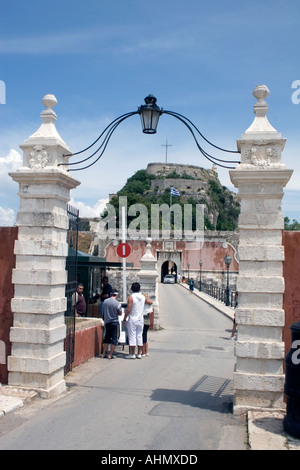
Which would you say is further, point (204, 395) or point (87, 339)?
point (87, 339)

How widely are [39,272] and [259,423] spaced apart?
11.6 ft

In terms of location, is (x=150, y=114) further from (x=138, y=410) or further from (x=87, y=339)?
(x=87, y=339)

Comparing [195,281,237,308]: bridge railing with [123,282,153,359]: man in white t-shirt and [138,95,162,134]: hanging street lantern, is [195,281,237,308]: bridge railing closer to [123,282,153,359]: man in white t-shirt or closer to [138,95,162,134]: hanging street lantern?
[123,282,153,359]: man in white t-shirt

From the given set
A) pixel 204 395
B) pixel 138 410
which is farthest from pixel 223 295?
pixel 138 410

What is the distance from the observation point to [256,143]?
6113mm

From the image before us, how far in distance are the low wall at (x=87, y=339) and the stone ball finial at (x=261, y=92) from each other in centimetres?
509

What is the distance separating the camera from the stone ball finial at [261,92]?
6.24m

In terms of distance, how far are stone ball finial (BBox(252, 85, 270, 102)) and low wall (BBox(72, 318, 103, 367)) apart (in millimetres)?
5093

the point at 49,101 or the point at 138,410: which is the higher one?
the point at 49,101

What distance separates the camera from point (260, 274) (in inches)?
235

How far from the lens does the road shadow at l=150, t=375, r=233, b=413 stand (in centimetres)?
630
